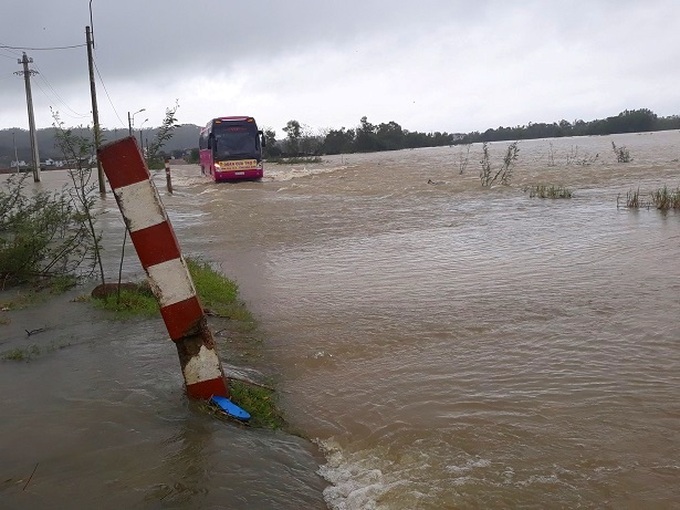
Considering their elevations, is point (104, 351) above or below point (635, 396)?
above

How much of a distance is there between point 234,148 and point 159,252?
27.6m

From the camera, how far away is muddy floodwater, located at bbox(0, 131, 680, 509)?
3.21m

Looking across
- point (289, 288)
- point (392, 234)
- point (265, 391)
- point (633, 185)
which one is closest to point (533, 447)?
point (265, 391)

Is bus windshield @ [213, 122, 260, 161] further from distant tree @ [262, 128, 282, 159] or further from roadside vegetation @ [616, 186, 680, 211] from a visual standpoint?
distant tree @ [262, 128, 282, 159]

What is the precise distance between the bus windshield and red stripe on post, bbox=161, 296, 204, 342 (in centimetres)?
2685

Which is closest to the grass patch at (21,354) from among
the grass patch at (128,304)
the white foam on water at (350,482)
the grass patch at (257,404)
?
the grass patch at (128,304)

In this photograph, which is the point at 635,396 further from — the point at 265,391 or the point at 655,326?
the point at 265,391

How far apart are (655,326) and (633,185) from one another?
17779 millimetres

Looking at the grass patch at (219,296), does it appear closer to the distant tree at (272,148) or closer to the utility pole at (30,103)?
the utility pole at (30,103)

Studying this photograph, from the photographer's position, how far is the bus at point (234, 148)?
29.9 metres

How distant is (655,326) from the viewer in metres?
6.09

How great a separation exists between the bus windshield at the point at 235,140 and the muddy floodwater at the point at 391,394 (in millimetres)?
20558

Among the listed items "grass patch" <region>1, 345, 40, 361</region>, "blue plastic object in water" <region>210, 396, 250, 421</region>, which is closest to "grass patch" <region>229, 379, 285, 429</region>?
"blue plastic object in water" <region>210, 396, 250, 421</region>

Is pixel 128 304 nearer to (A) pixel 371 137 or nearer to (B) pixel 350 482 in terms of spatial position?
(B) pixel 350 482
